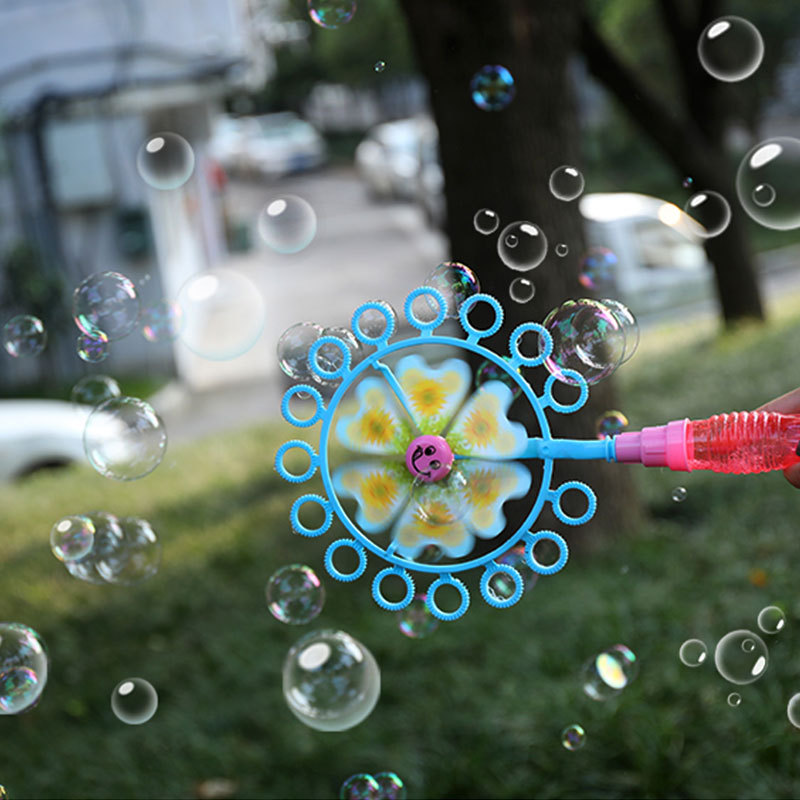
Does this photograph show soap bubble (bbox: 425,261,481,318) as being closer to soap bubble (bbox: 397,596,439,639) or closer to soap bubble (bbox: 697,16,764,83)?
soap bubble (bbox: 397,596,439,639)

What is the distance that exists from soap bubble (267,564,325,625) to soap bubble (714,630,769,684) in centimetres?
100

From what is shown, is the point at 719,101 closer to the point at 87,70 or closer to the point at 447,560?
the point at 447,560

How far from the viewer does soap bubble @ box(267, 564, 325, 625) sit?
238cm

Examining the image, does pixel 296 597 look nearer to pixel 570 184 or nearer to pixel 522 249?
pixel 522 249

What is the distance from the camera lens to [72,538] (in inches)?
97.3

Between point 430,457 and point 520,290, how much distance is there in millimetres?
1817

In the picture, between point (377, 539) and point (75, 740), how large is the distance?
3.73ft

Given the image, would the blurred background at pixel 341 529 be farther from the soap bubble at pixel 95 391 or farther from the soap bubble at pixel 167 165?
the soap bubble at pixel 167 165

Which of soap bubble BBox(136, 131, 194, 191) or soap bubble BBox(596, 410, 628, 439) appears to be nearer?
soap bubble BBox(596, 410, 628, 439)

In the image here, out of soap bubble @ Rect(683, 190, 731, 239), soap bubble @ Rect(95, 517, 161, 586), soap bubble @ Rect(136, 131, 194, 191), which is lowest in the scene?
soap bubble @ Rect(95, 517, 161, 586)

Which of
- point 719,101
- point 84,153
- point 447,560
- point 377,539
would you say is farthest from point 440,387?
point 84,153

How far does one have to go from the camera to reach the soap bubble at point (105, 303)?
8.11 feet

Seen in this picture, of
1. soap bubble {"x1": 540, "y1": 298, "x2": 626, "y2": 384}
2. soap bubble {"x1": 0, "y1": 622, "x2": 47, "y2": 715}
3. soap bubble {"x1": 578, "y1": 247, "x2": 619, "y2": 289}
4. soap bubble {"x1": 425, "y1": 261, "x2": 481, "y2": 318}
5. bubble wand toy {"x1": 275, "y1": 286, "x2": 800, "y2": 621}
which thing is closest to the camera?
bubble wand toy {"x1": 275, "y1": 286, "x2": 800, "y2": 621}

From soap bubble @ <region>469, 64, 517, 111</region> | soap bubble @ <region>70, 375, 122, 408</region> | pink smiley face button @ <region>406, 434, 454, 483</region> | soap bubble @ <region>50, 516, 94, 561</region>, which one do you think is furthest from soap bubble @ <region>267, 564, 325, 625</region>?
soap bubble @ <region>469, 64, 517, 111</region>
